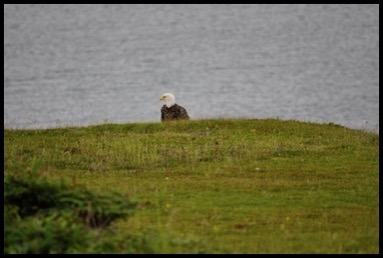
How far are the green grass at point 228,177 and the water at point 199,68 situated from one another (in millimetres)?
10430

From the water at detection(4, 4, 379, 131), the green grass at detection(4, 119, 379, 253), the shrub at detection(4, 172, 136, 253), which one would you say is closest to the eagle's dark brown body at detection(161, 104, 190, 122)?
the green grass at detection(4, 119, 379, 253)

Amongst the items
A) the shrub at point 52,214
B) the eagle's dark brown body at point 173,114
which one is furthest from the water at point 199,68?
the shrub at point 52,214

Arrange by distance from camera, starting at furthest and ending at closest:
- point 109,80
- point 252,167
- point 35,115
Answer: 1. point 109,80
2. point 35,115
3. point 252,167

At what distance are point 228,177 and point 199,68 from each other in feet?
286

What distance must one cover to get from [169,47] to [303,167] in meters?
110

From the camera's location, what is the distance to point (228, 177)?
22094 millimetres

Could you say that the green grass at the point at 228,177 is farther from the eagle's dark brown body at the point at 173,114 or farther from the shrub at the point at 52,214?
the eagle's dark brown body at the point at 173,114

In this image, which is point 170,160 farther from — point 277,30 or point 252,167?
point 277,30

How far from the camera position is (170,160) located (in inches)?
939

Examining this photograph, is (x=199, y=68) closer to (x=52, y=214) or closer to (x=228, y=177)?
(x=228, y=177)

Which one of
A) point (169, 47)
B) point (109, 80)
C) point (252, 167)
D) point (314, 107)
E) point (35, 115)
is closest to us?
point (252, 167)

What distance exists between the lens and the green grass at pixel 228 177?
16.8 m

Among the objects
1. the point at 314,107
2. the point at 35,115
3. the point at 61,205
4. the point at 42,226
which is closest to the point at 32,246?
the point at 42,226

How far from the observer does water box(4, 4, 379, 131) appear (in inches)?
2527
